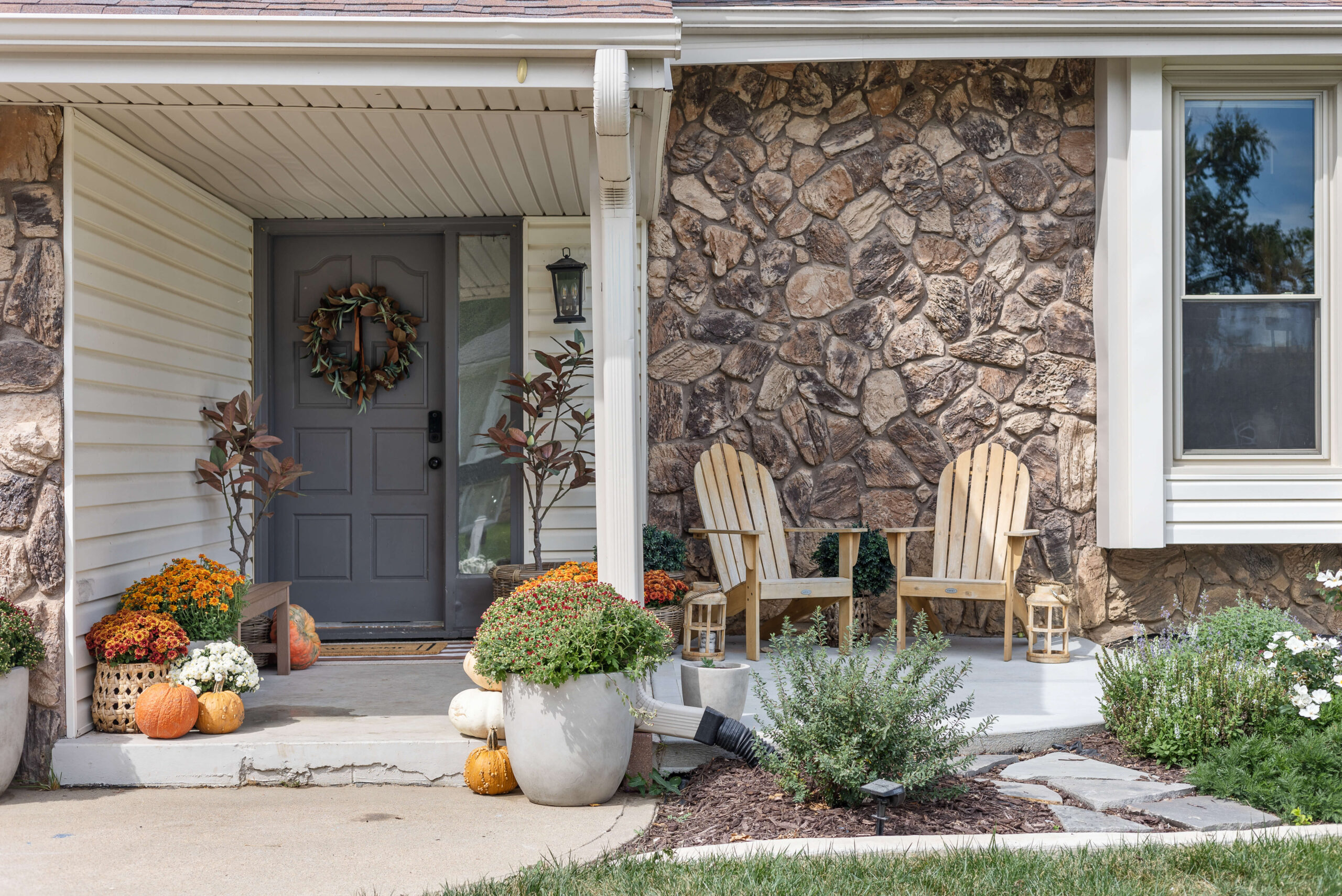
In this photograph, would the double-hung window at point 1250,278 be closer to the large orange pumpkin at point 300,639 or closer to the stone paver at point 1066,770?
the stone paver at point 1066,770

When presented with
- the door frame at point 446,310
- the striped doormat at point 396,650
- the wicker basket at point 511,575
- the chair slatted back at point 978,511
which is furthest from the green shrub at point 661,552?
the chair slatted back at point 978,511

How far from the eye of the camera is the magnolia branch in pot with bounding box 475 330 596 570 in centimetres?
488

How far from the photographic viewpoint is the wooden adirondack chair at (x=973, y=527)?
4.89m

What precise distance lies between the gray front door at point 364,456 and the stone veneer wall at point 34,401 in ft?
6.09

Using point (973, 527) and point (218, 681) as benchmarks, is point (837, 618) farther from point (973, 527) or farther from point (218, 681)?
point (218, 681)

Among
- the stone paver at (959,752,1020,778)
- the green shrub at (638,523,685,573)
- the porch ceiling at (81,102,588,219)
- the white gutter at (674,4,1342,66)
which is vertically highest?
the white gutter at (674,4,1342,66)

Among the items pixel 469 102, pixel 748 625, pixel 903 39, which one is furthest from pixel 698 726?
pixel 903 39

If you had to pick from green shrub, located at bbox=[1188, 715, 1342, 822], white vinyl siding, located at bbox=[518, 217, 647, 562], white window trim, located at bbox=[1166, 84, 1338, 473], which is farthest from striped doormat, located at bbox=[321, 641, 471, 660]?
white window trim, located at bbox=[1166, 84, 1338, 473]

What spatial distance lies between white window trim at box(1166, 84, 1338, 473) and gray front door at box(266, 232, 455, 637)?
3617 mm

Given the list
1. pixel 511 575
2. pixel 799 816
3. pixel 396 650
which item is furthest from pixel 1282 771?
pixel 396 650

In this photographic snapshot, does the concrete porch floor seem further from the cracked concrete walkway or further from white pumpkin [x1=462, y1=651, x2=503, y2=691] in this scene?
white pumpkin [x1=462, y1=651, x2=503, y2=691]

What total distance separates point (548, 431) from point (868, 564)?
66.9 inches

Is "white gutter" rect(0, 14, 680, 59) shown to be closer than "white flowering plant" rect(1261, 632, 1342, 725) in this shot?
Yes

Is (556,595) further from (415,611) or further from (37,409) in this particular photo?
(415,611)
